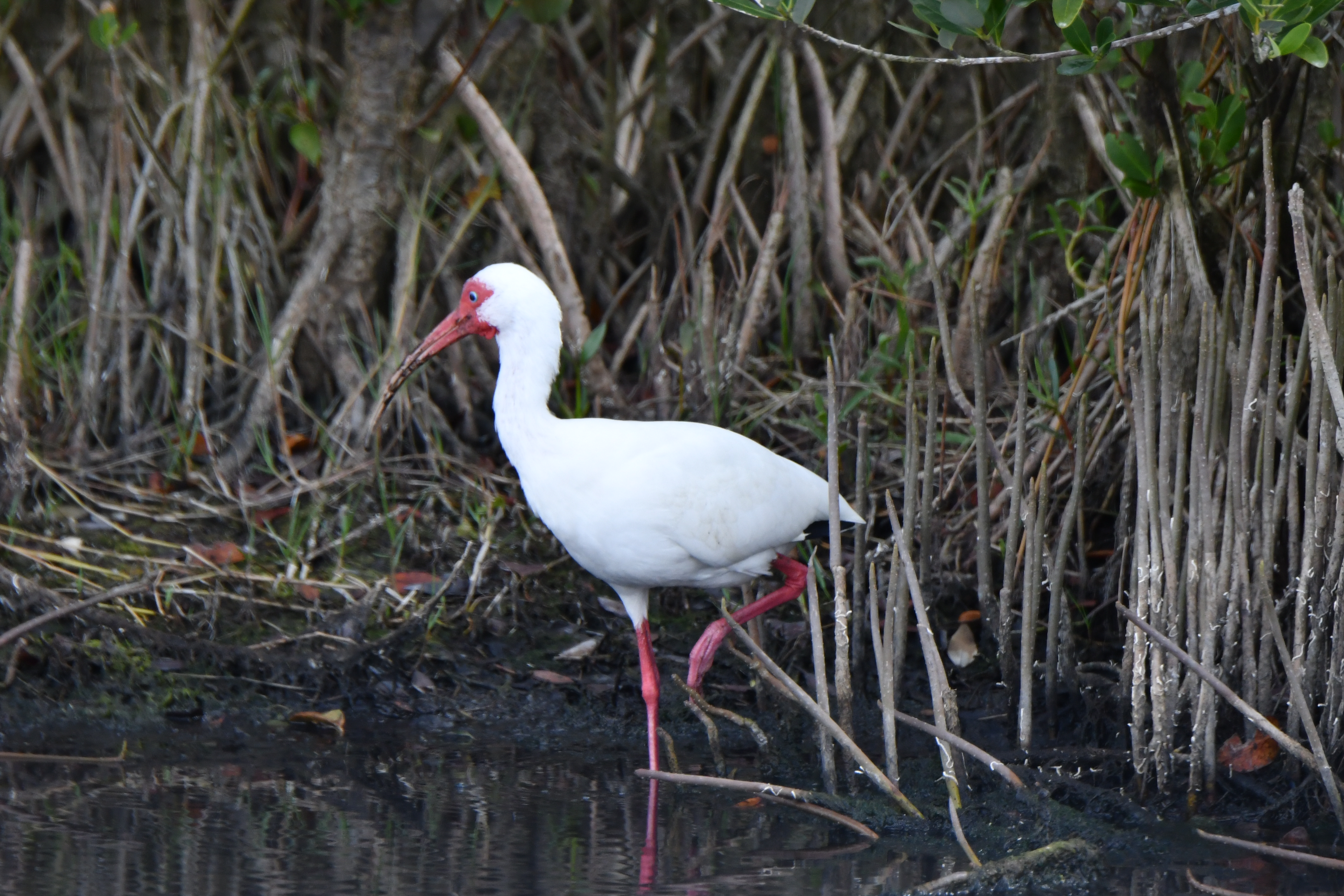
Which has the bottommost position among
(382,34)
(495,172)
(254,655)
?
(254,655)

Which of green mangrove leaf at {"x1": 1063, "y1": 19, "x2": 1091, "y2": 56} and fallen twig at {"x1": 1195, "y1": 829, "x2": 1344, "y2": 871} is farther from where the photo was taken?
green mangrove leaf at {"x1": 1063, "y1": 19, "x2": 1091, "y2": 56}

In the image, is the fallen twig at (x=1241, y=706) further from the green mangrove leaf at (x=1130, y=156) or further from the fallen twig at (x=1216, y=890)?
the green mangrove leaf at (x=1130, y=156)

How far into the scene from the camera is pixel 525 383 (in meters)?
4.06

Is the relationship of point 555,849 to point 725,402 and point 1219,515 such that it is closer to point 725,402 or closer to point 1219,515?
point 1219,515

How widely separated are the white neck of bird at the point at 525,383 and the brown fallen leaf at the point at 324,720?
94cm

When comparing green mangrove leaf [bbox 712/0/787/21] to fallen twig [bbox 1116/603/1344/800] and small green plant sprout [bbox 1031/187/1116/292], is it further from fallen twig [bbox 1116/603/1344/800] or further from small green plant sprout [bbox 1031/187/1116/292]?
small green plant sprout [bbox 1031/187/1116/292]

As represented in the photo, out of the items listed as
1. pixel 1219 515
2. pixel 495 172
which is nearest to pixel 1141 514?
pixel 1219 515

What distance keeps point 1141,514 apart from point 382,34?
337 cm

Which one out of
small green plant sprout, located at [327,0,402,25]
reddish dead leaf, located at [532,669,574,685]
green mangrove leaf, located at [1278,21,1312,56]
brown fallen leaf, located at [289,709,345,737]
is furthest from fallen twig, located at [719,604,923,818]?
small green plant sprout, located at [327,0,402,25]

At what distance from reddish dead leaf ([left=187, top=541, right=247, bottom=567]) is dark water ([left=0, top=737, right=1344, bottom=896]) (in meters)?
0.94

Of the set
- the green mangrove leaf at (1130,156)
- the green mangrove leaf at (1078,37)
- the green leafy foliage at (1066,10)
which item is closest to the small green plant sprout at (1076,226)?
the green mangrove leaf at (1130,156)

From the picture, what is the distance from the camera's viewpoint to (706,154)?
20.3 feet

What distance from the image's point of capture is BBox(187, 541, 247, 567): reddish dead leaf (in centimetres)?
491

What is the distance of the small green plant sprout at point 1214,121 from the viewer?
3.77 metres
